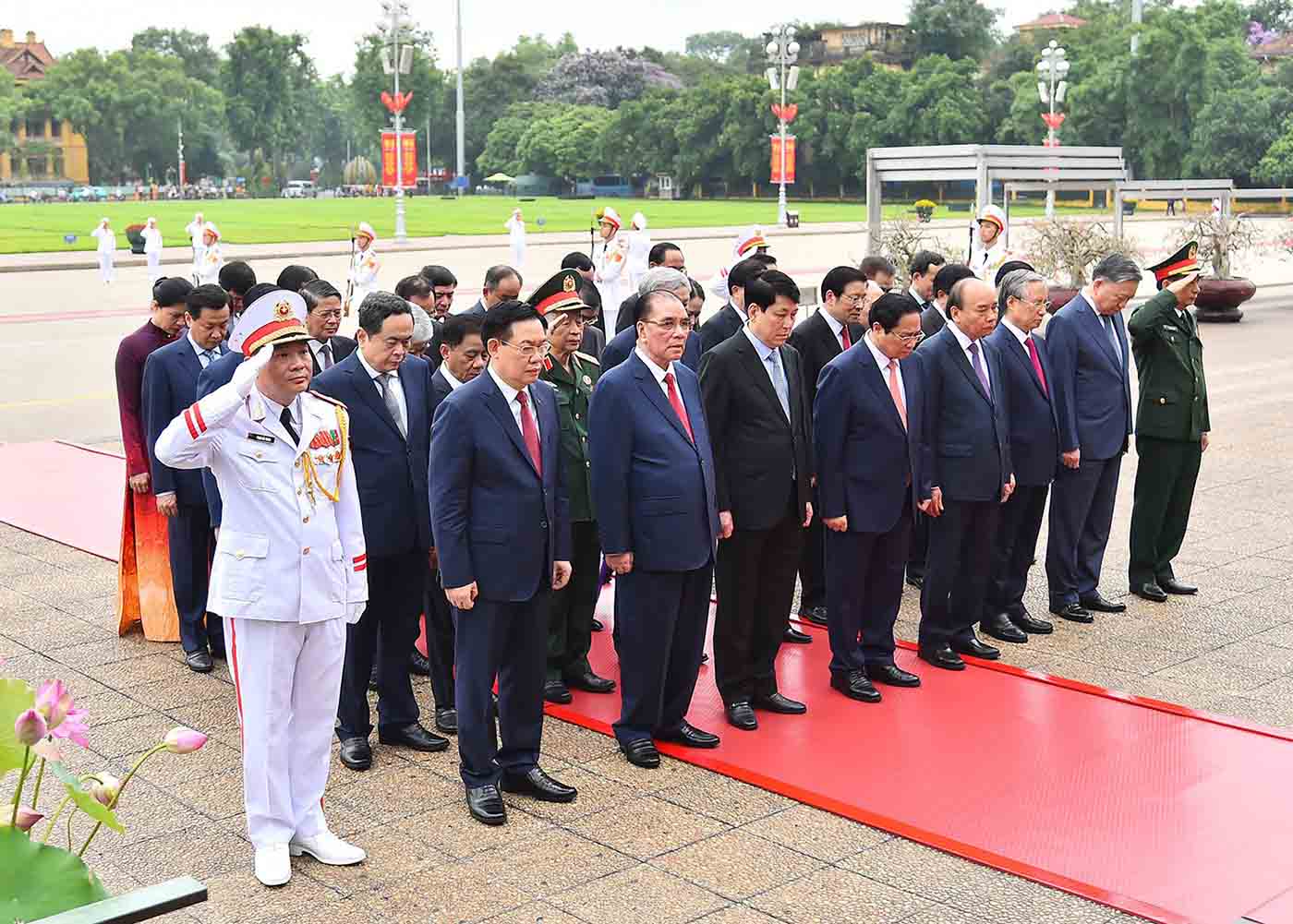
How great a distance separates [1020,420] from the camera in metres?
7.76

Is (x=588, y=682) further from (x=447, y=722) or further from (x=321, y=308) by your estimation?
(x=321, y=308)

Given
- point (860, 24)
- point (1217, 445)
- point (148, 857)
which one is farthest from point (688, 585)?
point (860, 24)

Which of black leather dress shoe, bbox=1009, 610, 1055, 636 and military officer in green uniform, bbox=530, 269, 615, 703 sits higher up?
military officer in green uniform, bbox=530, 269, 615, 703

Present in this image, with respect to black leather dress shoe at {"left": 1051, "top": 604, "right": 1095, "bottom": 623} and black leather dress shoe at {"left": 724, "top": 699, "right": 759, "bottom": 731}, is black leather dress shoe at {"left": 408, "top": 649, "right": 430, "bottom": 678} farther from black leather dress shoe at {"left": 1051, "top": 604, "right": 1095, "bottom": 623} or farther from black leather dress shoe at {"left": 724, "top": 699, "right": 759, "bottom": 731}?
black leather dress shoe at {"left": 1051, "top": 604, "right": 1095, "bottom": 623}

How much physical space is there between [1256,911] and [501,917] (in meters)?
2.38

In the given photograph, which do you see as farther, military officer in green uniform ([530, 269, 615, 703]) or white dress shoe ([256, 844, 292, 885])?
military officer in green uniform ([530, 269, 615, 703])

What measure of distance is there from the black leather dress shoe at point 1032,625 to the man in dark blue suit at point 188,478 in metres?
4.12

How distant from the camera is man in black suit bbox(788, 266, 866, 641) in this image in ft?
24.7

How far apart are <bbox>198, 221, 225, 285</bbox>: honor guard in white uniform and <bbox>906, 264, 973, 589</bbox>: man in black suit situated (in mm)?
18909

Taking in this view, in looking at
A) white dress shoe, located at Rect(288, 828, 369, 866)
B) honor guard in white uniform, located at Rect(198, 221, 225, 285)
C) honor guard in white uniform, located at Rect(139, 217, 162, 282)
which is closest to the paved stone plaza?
white dress shoe, located at Rect(288, 828, 369, 866)

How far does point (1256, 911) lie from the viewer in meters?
4.71

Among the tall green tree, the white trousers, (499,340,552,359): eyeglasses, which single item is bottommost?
the white trousers

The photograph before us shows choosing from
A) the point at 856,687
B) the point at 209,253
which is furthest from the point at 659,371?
the point at 209,253

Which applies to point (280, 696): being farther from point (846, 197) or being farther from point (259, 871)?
point (846, 197)
